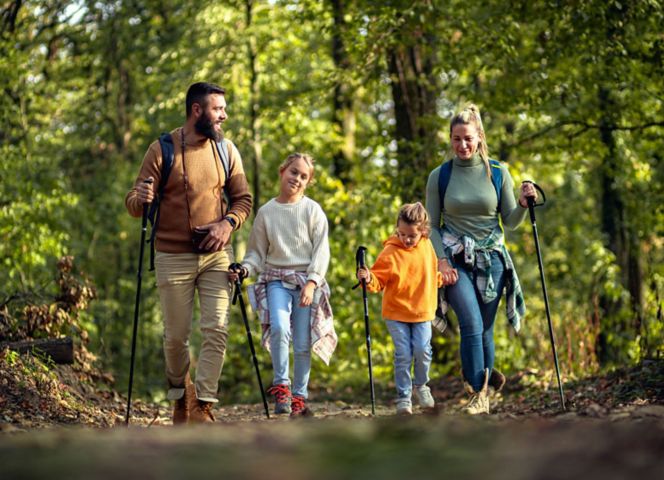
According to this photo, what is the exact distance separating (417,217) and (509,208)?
716 mm

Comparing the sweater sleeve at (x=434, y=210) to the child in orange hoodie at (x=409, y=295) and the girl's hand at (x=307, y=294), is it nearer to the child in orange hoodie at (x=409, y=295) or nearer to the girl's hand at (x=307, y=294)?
the child in orange hoodie at (x=409, y=295)

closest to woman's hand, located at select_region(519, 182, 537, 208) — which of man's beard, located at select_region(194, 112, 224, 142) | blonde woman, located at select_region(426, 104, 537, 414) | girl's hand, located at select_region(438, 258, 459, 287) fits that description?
blonde woman, located at select_region(426, 104, 537, 414)

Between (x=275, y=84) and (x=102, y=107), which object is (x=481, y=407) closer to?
(x=275, y=84)

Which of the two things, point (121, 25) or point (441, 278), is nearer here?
point (441, 278)

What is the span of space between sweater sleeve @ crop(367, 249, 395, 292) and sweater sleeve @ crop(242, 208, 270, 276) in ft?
2.85

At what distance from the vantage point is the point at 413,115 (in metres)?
14.3

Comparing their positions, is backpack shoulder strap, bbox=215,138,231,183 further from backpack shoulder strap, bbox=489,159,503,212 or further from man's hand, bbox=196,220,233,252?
backpack shoulder strap, bbox=489,159,503,212

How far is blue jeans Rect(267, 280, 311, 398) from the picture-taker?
7770 millimetres

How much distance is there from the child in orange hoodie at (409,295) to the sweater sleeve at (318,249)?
0.37 m

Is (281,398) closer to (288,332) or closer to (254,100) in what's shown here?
(288,332)

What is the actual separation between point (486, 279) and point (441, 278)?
35 cm

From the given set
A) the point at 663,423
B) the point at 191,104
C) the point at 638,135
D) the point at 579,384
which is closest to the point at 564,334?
the point at 579,384

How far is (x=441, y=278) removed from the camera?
25.3ft

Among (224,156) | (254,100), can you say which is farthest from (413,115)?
(224,156)
